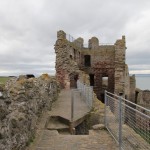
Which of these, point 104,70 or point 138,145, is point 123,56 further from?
point 138,145

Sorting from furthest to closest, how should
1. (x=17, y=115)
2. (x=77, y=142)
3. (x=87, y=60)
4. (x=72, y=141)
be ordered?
(x=87, y=60) → (x=72, y=141) → (x=77, y=142) → (x=17, y=115)

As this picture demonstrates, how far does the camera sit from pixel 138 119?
6.88 meters

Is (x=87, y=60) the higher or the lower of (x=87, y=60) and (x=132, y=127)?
the higher

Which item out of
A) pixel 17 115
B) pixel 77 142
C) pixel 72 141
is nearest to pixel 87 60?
pixel 72 141

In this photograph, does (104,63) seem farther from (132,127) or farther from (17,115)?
(17,115)

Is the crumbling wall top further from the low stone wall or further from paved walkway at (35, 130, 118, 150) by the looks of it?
paved walkway at (35, 130, 118, 150)

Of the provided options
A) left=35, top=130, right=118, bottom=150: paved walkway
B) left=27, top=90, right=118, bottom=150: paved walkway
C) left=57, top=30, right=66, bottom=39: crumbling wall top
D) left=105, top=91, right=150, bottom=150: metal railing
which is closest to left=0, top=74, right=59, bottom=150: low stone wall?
left=27, top=90, right=118, bottom=150: paved walkway

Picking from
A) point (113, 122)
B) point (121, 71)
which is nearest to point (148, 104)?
point (121, 71)

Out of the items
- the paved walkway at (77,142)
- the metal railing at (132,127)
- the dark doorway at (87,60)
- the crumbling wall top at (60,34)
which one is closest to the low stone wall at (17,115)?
the paved walkway at (77,142)

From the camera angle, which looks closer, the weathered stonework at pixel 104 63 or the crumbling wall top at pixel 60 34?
the crumbling wall top at pixel 60 34

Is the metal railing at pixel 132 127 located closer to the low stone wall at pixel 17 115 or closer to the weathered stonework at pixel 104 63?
the low stone wall at pixel 17 115

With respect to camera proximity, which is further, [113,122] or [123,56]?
[123,56]

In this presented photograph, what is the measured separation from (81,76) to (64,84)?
82.5 inches

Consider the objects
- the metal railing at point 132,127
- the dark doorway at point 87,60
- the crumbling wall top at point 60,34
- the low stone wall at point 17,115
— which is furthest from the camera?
the dark doorway at point 87,60
